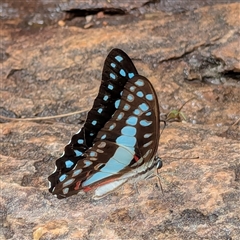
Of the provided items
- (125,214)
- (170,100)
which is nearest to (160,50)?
(170,100)

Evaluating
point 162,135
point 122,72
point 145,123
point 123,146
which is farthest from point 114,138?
point 162,135

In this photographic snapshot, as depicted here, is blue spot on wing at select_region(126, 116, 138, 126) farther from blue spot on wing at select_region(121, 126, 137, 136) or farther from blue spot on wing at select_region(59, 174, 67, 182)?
blue spot on wing at select_region(59, 174, 67, 182)

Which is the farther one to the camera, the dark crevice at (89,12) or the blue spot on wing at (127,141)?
the dark crevice at (89,12)

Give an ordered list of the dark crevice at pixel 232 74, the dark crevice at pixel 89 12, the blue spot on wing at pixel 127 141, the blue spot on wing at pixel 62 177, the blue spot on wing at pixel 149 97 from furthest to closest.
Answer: the dark crevice at pixel 89 12 → the dark crevice at pixel 232 74 → the blue spot on wing at pixel 62 177 → the blue spot on wing at pixel 127 141 → the blue spot on wing at pixel 149 97

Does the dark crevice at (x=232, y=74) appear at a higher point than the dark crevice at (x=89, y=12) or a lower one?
lower

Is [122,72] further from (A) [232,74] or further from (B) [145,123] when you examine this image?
(A) [232,74]

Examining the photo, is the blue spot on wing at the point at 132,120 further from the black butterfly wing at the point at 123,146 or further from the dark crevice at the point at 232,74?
the dark crevice at the point at 232,74

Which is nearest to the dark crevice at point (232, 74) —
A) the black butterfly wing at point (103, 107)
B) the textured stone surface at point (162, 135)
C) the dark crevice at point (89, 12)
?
the textured stone surface at point (162, 135)

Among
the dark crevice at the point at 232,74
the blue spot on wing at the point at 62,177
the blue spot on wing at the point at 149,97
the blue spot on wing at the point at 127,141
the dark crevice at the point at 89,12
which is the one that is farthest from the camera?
the dark crevice at the point at 89,12
